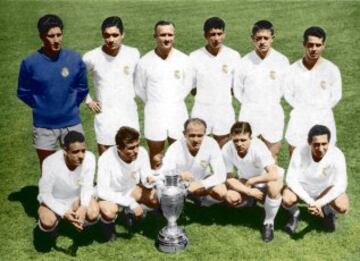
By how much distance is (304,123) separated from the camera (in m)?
8.04

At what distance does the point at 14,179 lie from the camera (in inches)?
368

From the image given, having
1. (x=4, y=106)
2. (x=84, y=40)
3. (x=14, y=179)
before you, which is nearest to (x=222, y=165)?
(x=14, y=179)

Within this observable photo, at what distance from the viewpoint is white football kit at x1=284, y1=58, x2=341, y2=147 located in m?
7.92

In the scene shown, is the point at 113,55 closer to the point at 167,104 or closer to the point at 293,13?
the point at 167,104

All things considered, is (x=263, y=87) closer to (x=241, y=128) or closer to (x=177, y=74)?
(x=241, y=128)

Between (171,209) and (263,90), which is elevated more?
(263,90)

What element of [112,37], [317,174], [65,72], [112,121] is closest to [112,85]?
[112,121]

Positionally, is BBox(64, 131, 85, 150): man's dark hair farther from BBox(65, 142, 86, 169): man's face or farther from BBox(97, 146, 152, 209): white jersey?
BBox(97, 146, 152, 209): white jersey

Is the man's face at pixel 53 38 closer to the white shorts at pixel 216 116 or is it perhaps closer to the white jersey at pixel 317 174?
the white shorts at pixel 216 116

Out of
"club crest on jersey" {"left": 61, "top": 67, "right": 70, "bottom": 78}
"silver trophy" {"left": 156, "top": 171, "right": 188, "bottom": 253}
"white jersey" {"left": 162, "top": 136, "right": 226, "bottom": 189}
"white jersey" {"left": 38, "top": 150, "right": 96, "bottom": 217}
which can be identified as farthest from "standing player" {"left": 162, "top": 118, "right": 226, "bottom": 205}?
"club crest on jersey" {"left": 61, "top": 67, "right": 70, "bottom": 78}

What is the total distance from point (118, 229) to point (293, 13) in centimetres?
1524

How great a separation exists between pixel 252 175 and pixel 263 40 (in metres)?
1.78

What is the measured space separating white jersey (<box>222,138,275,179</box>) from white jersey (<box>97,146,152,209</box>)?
109 centimetres

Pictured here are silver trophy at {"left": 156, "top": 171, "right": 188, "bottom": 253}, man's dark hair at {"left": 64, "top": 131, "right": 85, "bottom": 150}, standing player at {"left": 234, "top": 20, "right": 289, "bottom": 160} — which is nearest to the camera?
man's dark hair at {"left": 64, "top": 131, "right": 85, "bottom": 150}
